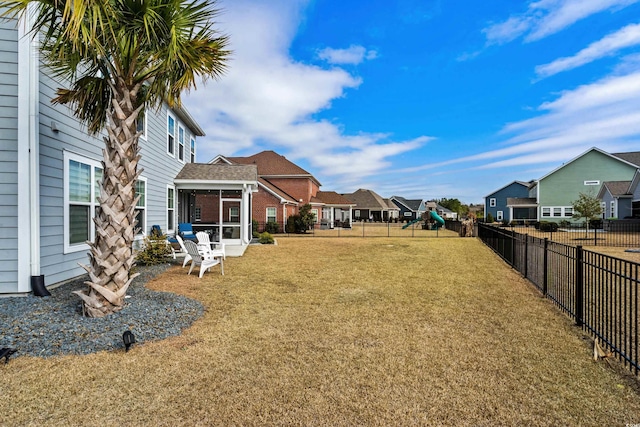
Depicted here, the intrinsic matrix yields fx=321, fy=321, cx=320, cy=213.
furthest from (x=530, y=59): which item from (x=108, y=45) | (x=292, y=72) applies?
(x=108, y=45)

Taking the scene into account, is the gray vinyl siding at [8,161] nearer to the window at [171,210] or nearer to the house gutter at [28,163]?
the house gutter at [28,163]

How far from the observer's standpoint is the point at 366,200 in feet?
195

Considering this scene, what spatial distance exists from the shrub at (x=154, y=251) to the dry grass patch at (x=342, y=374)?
5115 millimetres

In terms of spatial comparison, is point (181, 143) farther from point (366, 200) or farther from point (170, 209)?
point (366, 200)

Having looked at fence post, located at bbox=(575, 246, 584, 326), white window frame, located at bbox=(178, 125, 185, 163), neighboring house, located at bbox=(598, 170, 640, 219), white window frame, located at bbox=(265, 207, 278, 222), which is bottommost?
fence post, located at bbox=(575, 246, 584, 326)

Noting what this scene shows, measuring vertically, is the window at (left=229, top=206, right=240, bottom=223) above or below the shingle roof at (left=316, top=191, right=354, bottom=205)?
below

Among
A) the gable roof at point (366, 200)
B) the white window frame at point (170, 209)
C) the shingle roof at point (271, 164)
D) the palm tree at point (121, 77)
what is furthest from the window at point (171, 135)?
the gable roof at point (366, 200)

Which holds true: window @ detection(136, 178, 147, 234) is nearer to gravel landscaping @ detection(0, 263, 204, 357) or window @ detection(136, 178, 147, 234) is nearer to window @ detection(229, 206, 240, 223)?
gravel landscaping @ detection(0, 263, 204, 357)

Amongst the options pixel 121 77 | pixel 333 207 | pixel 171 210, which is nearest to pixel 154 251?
pixel 171 210

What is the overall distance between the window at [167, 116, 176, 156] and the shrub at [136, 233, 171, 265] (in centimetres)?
481

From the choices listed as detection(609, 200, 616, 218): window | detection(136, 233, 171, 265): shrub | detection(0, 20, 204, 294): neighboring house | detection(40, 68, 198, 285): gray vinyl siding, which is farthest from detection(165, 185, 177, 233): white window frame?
detection(609, 200, 616, 218): window

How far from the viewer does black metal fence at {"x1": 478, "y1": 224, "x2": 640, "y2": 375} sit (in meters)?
3.93

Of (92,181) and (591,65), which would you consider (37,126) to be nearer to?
(92,181)

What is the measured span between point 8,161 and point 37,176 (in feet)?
1.55
